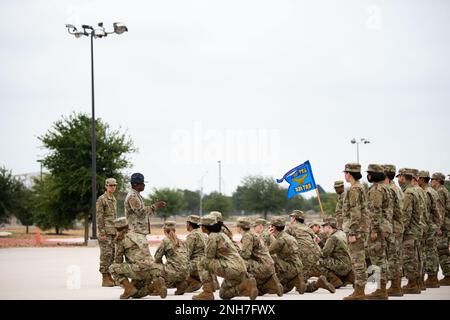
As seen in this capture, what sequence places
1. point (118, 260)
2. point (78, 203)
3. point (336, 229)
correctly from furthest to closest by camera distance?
point (78, 203) < point (336, 229) < point (118, 260)

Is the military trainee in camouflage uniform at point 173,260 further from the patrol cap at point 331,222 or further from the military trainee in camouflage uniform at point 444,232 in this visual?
the military trainee in camouflage uniform at point 444,232

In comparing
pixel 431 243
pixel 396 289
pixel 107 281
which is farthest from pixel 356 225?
pixel 107 281

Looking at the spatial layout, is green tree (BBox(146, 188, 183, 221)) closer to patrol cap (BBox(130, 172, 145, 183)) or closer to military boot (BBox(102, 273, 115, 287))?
military boot (BBox(102, 273, 115, 287))

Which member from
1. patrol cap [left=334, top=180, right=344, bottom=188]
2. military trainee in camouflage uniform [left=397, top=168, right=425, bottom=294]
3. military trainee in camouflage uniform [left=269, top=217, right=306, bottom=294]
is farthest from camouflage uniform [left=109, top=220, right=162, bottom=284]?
patrol cap [left=334, top=180, right=344, bottom=188]

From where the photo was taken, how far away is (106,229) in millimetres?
18453

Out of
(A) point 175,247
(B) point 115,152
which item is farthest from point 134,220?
(B) point 115,152

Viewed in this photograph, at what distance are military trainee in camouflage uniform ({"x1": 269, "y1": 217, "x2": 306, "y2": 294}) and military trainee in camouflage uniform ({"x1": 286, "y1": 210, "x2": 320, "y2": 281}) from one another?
874 millimetres

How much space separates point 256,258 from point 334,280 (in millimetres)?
2380

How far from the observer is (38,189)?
50031mm

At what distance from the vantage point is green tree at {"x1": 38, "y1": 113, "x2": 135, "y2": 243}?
132ft

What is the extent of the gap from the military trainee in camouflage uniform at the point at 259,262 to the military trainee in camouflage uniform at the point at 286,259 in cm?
52

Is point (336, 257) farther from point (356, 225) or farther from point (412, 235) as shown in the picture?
point (356, 225)
